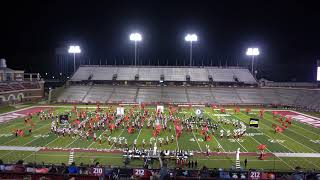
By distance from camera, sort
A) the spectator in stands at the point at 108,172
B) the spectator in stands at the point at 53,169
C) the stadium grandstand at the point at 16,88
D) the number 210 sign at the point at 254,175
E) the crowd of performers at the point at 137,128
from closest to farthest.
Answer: the spectator in stands at the point at 108,172 < the spectator in stands at the point at 53,169 < the number 210 sign at the point at 254,175 < the crowd of performers at the point at 137,128 < the stadium grandstand at the point at 16,88

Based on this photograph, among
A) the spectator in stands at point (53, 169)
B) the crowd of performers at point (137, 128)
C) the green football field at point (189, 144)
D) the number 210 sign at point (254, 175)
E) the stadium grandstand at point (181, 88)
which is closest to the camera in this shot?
the spectator in stands at point (53, 169)

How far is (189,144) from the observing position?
26.8m

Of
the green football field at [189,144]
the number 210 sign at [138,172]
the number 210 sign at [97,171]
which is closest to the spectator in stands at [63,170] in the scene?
the number 210 sign at [97,171]

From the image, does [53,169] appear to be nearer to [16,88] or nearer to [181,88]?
[16,88]

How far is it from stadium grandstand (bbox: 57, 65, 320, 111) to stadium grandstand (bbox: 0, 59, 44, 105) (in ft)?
15.3

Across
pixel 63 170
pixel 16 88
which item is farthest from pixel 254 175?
pixel 16 88

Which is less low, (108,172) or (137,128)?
(108,172)

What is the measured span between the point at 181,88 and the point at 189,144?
39387mm

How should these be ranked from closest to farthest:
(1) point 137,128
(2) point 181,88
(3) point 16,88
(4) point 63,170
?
(4) point 63,170
(1) point 137,128
(3) point 16,88
(2) point 181,88

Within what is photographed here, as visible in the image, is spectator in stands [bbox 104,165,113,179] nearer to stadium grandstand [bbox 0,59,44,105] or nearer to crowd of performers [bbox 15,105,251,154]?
crowd of performers [bbox 15,105,251,154]

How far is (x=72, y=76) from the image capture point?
2847 inches

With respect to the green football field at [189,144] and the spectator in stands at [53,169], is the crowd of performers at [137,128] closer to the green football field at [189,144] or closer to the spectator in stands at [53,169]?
the green football field at [189,144]

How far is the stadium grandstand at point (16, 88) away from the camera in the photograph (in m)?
53.1

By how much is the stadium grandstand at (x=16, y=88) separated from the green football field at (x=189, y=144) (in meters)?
18.0
